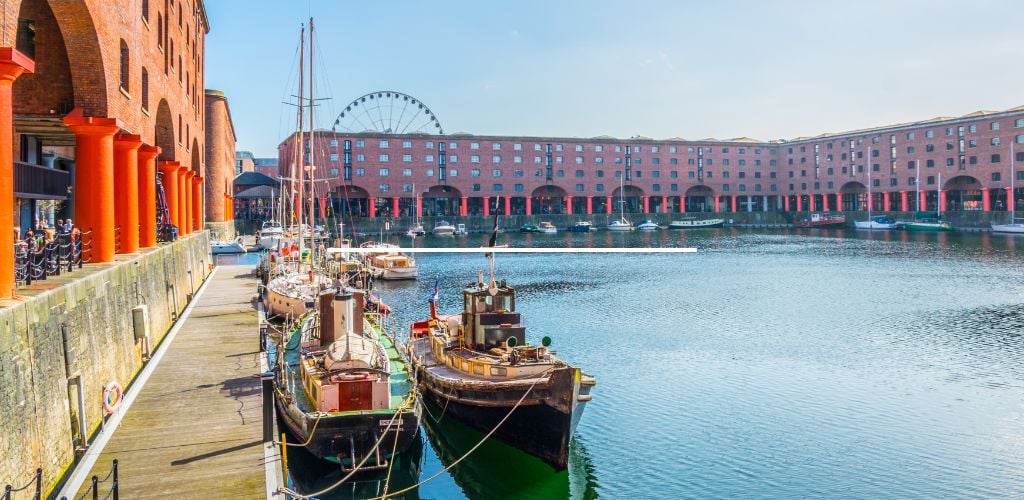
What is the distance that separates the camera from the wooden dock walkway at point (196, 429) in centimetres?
1516

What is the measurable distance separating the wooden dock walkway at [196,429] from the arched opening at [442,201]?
391 feet

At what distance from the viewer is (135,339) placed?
24453 millimetres

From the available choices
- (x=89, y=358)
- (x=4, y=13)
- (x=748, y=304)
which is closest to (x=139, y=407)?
(x=89, y=358)

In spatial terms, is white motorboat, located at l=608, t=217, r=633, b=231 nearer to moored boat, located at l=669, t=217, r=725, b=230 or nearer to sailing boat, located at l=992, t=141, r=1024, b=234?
moored boat, located at l=669, t=217, r=725, b=230

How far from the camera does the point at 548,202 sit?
532ft

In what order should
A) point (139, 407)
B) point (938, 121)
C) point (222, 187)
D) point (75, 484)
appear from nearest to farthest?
point (75, 484)
point (139, 407)
point (222, 187)
point (938, 121)

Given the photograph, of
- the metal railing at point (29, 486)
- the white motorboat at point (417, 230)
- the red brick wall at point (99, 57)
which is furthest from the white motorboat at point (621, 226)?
the metal railing at point (29, 486)

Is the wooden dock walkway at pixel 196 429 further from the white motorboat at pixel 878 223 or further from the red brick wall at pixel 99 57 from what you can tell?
the white motorboat at pixel 878 223

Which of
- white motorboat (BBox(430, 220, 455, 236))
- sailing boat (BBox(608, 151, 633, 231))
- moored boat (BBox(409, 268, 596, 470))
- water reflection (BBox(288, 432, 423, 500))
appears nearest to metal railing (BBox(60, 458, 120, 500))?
water reflection (BBox(288, 432, 423, 500))

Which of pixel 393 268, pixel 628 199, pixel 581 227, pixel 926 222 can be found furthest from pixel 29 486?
pixel 628 199

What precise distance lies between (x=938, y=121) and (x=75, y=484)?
152773 millimetres

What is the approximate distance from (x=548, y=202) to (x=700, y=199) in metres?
35.9

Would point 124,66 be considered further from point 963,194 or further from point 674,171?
point 963,194

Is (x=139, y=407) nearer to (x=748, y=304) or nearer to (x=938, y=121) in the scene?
(x=748, y=304)
